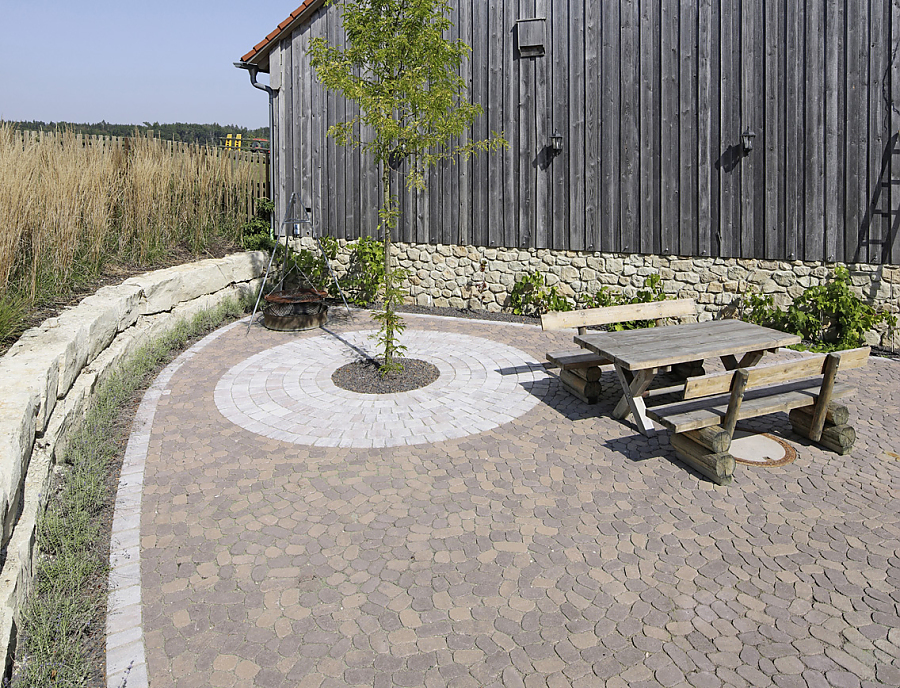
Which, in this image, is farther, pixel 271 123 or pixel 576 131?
pixel 271 123

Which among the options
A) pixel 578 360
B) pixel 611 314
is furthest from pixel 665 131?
pixel 578 360

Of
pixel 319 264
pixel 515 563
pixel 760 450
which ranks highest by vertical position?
pixel 319 264

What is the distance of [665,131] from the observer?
8.96 m

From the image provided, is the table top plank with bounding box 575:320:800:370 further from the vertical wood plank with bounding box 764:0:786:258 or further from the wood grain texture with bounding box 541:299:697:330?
the vertical wood plank with bounding box 764:0:786:258

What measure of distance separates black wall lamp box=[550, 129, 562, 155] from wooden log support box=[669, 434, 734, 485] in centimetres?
568

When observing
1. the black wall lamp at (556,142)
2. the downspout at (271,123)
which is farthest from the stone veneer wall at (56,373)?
the black wall lamp at (556,142)

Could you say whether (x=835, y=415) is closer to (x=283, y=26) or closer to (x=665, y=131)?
(x=665, y=131)

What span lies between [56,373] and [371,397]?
270 cm

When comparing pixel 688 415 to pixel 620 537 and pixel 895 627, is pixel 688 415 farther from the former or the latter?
pixel 895 627

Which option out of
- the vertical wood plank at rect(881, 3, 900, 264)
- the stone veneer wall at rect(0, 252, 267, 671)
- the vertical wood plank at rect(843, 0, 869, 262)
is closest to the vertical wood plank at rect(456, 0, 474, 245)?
the stone veneer wall at rect(0, 252, 267, 671)

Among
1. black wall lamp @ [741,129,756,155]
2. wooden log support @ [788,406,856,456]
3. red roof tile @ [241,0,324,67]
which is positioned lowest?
wooden log support @ [788,406,856,456]

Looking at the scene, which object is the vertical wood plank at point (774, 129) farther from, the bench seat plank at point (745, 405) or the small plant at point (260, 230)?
the small plant at point (260, 230)

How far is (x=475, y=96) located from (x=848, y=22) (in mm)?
4801

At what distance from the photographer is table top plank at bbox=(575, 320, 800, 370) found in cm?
523
